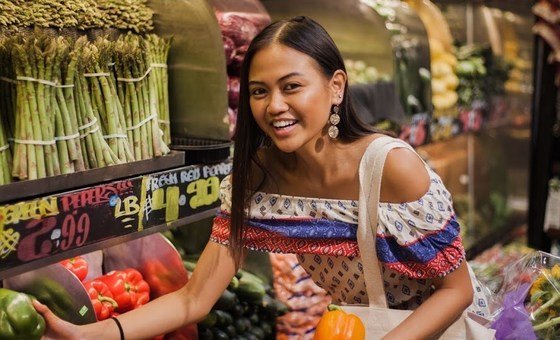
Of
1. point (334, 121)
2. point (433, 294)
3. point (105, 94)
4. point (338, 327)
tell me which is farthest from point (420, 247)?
point (105, 94)

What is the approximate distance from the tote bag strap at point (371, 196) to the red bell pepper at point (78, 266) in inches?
38.6

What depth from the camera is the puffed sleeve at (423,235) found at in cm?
241

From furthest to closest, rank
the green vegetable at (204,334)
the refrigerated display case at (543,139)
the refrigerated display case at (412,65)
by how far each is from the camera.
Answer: the refrigerated display case at (543,139)
the refrigerated display case at (412,65)
the green vegetable at (204,334)

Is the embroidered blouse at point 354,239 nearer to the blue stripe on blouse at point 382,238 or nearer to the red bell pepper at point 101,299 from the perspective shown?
the blue stripe on blouse at point 382,238

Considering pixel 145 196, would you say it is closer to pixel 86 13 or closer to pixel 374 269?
pixel 86 13

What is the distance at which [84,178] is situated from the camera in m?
2.51

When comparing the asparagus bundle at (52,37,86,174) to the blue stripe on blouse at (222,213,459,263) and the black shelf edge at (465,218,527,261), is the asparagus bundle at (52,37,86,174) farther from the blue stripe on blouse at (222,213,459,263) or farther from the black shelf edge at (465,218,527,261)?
the black shelf edge at (465,218,527,261)

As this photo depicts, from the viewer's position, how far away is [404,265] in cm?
248

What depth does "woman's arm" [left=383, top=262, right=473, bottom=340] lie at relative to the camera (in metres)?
2.41

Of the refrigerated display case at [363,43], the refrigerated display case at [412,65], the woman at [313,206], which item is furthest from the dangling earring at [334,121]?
the refrigerated display case at [412,65]

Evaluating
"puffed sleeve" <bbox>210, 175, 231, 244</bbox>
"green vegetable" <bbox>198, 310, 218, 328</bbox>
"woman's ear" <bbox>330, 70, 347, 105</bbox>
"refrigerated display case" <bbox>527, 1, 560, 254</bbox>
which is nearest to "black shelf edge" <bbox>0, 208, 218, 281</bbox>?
"puffed sleeve" <bbox>210, 175, 231, 244</bbox>

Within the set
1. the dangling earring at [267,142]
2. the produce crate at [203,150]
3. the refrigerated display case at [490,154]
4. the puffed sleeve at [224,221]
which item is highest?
the dangling earring at [267,142]

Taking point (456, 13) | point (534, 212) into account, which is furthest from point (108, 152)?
point (534, 212)

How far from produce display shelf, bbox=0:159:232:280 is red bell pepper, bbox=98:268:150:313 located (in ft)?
0.90
